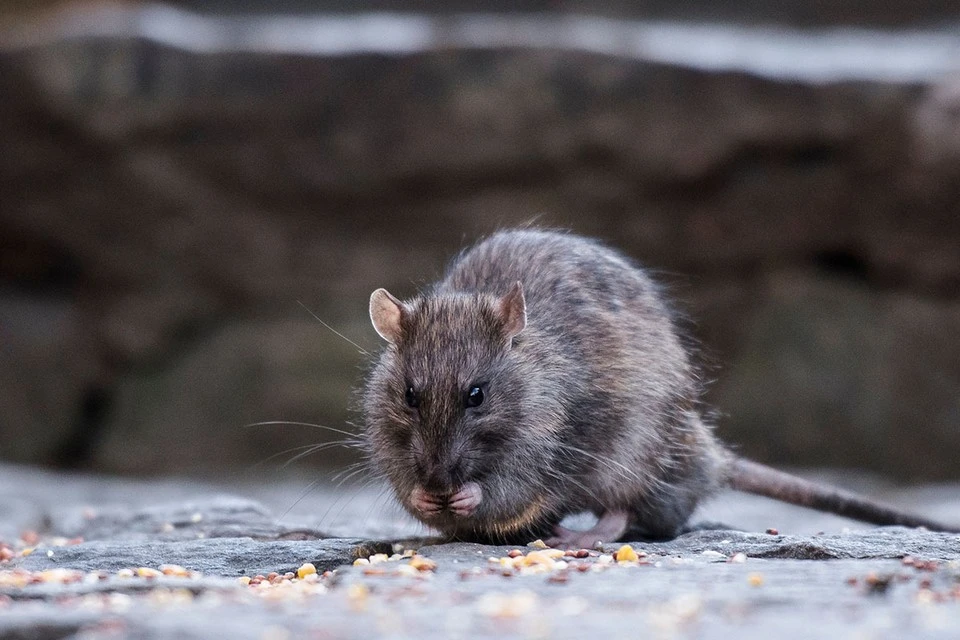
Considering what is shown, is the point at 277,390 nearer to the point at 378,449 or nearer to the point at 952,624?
the point at 378,449

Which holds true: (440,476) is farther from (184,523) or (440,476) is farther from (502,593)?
(184,523)

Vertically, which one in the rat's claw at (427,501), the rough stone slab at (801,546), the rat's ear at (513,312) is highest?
the rat's ear at (513,312)

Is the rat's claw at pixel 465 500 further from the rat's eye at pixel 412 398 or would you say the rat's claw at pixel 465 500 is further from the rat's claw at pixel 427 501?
the rat's eye at pixel 412 398

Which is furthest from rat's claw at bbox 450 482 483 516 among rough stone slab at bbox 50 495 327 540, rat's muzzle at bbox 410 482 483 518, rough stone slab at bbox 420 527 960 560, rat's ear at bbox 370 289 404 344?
rough stone slab at bbox 50 495 327 540

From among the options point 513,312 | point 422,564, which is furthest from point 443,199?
point 422,564

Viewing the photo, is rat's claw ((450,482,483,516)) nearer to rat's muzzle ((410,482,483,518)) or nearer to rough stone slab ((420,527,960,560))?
rat's muzzle ((410,482,483,518))

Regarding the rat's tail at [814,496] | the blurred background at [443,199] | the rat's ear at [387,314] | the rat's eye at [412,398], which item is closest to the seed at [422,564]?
the rat's eye at [412,398]
